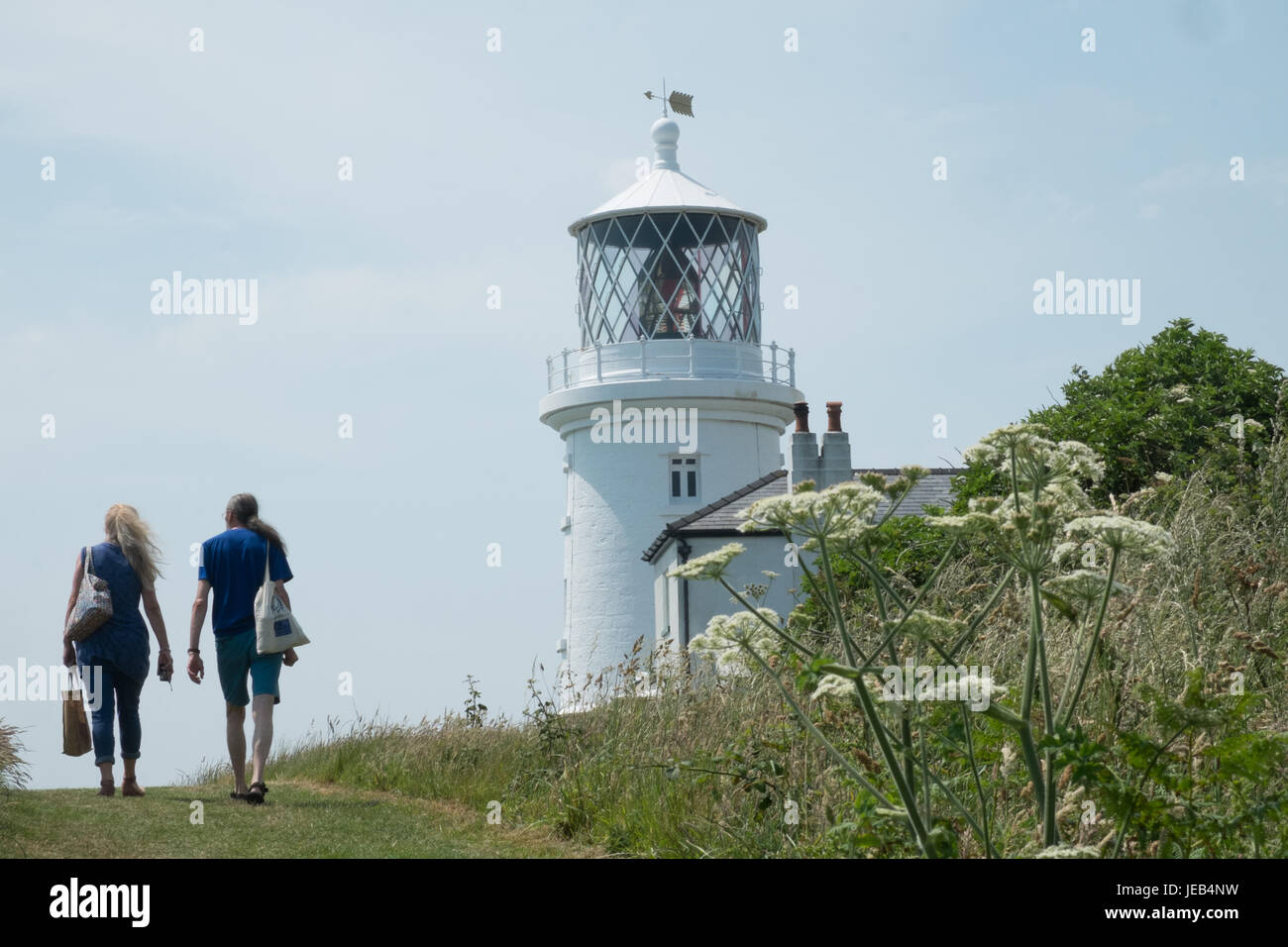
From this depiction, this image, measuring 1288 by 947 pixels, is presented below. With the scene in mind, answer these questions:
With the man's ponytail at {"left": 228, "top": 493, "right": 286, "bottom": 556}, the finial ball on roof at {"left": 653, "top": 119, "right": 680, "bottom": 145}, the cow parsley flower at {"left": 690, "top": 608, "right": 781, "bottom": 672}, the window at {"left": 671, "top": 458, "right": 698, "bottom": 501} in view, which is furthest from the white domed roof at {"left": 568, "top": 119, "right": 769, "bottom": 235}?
the cow parsley flower at {"left": 690, "top": 608, "right": 781, "bottom": 672}

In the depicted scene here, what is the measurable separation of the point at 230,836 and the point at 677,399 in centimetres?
1831

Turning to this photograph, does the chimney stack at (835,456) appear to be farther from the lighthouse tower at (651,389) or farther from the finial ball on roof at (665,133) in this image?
the finial ball on roof at (665,133)

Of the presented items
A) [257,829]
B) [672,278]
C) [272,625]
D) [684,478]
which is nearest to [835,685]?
[257,829]

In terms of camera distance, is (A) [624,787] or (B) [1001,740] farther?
(A) [624,787]

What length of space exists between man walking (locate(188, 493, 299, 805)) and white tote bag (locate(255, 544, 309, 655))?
85 millimetres

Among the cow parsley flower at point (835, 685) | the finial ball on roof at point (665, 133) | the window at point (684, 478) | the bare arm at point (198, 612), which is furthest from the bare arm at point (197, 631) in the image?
the finial ball on roof at point (665, 133)

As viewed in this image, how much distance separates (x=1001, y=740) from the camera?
5172 millimetres

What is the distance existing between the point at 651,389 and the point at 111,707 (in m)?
16.4

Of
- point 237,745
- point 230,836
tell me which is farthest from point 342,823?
point 237,745

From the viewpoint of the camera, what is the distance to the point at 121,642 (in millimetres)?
9867

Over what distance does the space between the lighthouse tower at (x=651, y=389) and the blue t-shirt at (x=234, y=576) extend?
1564cm

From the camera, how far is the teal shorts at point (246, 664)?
9.91m
